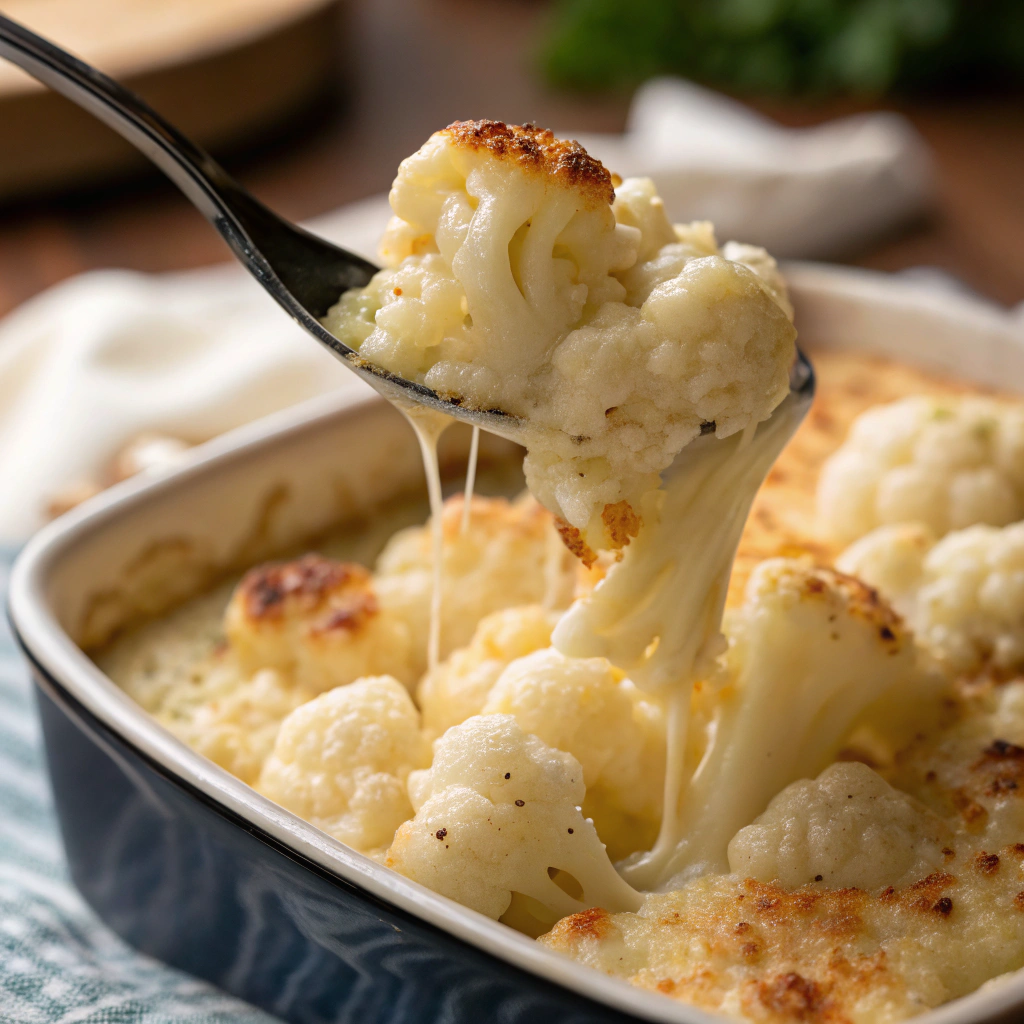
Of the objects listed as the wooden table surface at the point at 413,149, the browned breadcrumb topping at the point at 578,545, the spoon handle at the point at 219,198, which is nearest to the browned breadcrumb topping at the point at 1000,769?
the browned breadcrumb topping at the point at 578,545

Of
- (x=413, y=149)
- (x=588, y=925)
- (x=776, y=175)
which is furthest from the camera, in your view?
(x=413, y=149)

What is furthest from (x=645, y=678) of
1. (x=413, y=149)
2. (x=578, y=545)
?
(x=413, y=149)

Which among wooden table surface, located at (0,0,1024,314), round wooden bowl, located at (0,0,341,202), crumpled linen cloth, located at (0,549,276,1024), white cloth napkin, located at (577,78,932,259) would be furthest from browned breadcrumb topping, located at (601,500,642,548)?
round wooden bowl, located at (0,0,341,202)

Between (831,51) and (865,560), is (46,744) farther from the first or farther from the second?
(831,51)

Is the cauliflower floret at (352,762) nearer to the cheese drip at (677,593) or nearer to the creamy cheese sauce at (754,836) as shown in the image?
the creamy cheese sauce at (754,836)

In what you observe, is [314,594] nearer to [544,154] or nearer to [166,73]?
[544,154]

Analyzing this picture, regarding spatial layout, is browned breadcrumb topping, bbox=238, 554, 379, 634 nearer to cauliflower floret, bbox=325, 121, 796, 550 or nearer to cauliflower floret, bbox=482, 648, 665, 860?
cauliflower floret, bbox=482, 648, 665, 860
